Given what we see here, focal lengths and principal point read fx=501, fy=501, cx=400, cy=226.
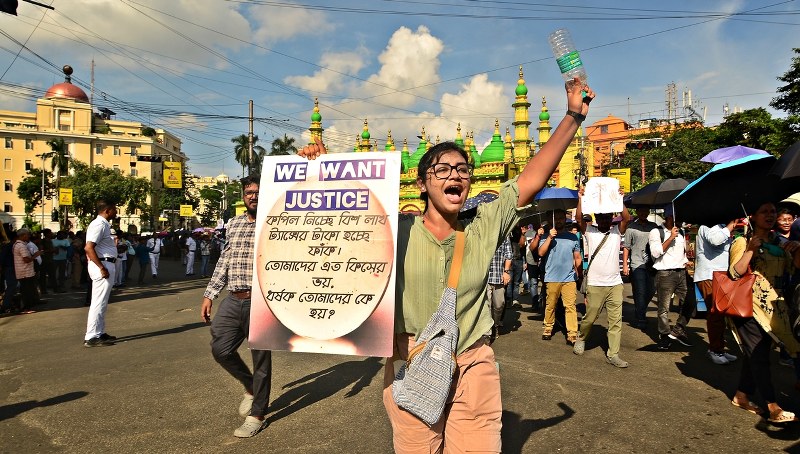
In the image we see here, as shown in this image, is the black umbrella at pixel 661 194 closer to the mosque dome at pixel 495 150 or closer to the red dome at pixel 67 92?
the mosque dome at pixel 495 150

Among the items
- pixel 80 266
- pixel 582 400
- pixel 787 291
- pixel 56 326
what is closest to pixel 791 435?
pixel 787 291

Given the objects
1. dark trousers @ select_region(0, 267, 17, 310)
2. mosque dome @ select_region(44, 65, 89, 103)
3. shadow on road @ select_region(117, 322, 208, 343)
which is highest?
mosque dome @ select_region(44, 65, 89, 103)

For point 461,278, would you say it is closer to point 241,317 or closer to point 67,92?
A: point 241,317

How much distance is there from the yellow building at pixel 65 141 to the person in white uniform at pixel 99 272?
71.8m

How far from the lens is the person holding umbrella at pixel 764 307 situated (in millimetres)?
4363

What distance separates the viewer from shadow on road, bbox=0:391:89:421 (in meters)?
4.66

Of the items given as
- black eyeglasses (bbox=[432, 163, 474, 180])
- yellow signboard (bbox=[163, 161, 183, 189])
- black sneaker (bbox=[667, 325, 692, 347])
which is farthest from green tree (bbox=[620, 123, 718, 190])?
black eyeglasses (bbox=[432, 163, 474, 180])

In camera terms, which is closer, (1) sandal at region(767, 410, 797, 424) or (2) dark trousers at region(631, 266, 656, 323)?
(1) sandal at region(767, 410, 797, 424)

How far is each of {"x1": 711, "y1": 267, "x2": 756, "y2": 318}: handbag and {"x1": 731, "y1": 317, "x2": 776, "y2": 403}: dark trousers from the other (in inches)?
4.9

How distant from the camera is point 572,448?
12.4 ft

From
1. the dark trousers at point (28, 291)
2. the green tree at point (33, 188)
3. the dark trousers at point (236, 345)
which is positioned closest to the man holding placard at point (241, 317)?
the dark trousers at point (236, 345)

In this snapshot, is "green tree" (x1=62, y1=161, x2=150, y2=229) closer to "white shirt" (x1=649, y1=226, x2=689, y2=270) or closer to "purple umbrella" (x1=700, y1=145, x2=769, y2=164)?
"white shirt" (x1=649, y1=226, x2=689, y2=270)

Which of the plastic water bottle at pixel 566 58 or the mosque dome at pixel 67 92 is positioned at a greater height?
the mosque dome at pixel 67 92

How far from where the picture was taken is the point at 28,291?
1118 cm
